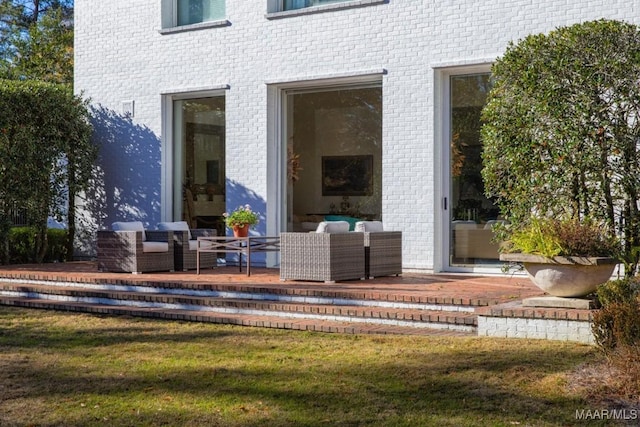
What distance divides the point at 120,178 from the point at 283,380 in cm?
928

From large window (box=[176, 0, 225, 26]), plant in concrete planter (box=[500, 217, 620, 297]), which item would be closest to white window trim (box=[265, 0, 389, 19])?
large window (box=[176, 0, 225, 26])

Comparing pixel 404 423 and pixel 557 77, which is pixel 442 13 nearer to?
pixel 557 77

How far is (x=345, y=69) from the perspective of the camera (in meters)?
12.2

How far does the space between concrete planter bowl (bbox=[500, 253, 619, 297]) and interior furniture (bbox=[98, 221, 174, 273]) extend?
587 cm

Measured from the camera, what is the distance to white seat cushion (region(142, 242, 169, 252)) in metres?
11.7

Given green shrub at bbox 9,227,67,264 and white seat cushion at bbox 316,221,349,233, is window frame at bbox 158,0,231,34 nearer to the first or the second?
green shrub at bbox 9,227,67,264

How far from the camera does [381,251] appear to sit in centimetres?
1052

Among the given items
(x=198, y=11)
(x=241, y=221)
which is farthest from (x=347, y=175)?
(x=198, y=11)

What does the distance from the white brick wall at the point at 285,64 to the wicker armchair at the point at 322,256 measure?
1576 millimetres

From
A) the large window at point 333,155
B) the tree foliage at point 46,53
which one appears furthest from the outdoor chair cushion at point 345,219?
the tree foliage at point 46,53

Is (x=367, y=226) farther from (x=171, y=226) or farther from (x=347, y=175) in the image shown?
(x=171, y=226)

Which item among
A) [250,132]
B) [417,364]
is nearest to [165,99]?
[250,132]

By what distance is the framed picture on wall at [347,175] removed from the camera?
1247 cm

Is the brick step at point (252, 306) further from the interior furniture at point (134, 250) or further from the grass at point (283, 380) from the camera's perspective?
the interior furniture at point (134, 250)
